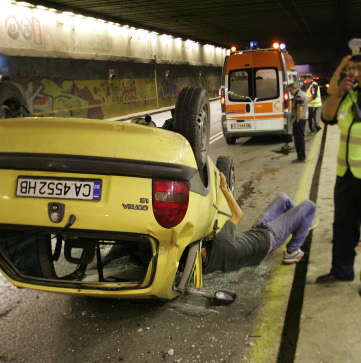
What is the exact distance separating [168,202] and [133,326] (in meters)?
1.10

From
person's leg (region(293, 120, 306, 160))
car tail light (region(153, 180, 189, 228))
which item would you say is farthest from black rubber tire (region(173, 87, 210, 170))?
person's leg (region(293, 120, 306, 160))

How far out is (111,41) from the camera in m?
23.4

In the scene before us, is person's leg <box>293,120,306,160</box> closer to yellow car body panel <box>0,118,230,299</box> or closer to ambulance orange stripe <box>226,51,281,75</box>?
ambulance orange stripe <box>226,51,281,75</box>

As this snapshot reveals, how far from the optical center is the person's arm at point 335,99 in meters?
3.06

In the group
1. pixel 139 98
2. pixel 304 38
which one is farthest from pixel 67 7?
pixel 304 38

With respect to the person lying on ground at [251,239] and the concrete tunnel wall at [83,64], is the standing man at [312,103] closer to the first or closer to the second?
the concrete tunnel wall at [83,64]

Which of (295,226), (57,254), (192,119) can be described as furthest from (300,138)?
(57,254)

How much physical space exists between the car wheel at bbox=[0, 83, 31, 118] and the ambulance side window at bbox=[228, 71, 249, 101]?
6.19m

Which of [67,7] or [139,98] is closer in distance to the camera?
[67,7]

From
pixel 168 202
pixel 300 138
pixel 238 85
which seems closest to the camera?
pixel 168 202

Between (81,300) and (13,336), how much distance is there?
60cm

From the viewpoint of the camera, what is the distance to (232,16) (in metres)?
24.4

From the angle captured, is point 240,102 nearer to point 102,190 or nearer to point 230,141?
point 230,141

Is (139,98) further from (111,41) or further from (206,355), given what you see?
(206,355)
